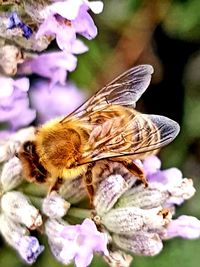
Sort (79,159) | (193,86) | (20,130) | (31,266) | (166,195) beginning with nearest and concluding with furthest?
(79,159)
(166,195)
(20,130)
(31,266)
(193,86)

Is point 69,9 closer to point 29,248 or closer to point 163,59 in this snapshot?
point 29,248

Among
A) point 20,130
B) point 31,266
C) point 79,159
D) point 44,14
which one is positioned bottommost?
point 31,266

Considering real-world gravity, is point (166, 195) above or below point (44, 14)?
below

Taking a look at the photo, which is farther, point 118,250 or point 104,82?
point 104,82

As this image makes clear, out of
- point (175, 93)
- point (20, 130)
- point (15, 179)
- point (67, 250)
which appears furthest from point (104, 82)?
point (67, 250)

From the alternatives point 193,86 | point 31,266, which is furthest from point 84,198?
point 193,86

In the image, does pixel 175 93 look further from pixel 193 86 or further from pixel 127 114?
pixel 127 114

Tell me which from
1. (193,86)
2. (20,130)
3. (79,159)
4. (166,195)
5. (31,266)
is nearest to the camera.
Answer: (79,159)
